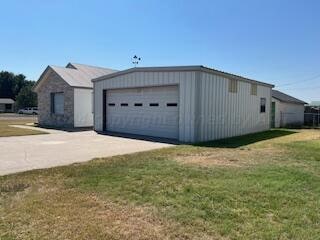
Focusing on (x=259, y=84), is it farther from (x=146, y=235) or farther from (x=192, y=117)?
(x=146, y=235)

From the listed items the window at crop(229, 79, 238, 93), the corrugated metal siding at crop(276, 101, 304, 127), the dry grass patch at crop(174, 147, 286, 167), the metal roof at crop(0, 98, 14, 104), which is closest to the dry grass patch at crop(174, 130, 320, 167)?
the dry grass patch at crop(174, 147, 286, 167)

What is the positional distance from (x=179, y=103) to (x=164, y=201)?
920 centimetres

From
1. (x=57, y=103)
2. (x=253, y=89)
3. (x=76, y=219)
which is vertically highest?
(x=253, y=89)

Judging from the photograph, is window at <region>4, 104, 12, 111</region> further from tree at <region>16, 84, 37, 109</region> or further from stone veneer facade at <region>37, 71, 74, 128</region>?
stone veneer facade at <region>37, 71, 74, 128</region>

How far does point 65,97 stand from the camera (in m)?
22.4

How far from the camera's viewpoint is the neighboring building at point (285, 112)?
2485 centimetres

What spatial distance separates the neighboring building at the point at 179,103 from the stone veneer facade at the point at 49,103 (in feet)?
11.4

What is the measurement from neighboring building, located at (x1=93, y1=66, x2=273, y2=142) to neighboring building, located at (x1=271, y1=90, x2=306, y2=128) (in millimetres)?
4805

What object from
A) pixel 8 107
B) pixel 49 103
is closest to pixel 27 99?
pixel 8 107

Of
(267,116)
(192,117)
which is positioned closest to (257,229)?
(192,117)

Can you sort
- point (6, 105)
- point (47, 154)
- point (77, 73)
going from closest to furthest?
point (47, 154) → point (77, 73) → point (6, 105)

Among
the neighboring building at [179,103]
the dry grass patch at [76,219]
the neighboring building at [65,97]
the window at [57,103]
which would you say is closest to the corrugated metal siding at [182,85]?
the neighboring building at [179,103]

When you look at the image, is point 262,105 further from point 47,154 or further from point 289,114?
point 47,154

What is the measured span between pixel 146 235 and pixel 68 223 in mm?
1075
